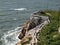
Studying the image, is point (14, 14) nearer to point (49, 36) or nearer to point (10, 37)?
point (10, 37)

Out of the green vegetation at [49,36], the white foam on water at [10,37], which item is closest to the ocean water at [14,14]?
the white foam on water at [10,37]

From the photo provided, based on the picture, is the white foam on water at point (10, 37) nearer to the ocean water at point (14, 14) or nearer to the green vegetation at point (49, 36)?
the ocean water at point (14, 14)

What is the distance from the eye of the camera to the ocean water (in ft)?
142

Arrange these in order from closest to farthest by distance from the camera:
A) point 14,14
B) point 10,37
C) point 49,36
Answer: point 49,36
point 10,37
point 14,14

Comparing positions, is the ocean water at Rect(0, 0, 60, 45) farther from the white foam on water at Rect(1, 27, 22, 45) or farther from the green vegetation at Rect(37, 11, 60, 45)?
the green vegetation at Rect(37, 11, 60, 45)

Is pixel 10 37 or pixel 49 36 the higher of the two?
pixel 49 36

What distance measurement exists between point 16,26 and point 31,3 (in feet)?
88.4

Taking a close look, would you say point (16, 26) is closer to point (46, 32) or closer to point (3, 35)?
point (3, 35)

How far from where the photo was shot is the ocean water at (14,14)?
43219 millimetres

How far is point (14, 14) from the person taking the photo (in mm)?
62281

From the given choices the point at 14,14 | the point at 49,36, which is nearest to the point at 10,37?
the point at 49,36

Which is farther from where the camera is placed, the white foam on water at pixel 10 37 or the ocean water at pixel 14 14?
the ocean water at pixel 14 14

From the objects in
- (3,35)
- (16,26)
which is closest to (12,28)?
(16,26)

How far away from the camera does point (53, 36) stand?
23766 mm
